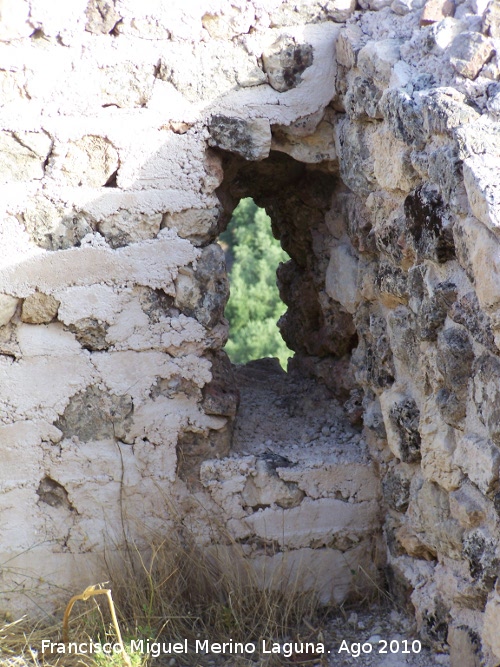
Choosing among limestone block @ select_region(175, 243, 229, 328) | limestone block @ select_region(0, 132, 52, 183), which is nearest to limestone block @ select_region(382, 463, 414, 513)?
limestone block @ select_region(175, 243, 229, 328)

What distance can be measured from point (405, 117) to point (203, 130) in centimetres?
70

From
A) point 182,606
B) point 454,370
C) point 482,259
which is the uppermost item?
point 482,259

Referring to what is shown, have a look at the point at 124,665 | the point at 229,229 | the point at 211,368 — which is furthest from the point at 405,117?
the point at 229,229

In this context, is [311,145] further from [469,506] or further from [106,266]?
[469,506]

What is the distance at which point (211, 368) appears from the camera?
8.39 ft

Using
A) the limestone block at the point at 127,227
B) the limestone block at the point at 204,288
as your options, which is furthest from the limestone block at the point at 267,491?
the limestone block at the point at 127,227

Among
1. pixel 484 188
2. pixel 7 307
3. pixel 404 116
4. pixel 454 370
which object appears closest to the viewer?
pixel 484 188

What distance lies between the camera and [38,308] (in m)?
2.38

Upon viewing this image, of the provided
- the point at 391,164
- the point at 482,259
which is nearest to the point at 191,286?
the point at 391,164

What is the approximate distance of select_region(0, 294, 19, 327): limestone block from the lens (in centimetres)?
235

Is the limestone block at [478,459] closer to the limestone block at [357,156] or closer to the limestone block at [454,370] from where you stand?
the limestone block at [454,370]

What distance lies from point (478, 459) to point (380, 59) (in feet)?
3.82

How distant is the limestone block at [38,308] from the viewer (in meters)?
2.37

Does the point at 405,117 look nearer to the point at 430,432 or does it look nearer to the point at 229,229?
the point at 430,432
